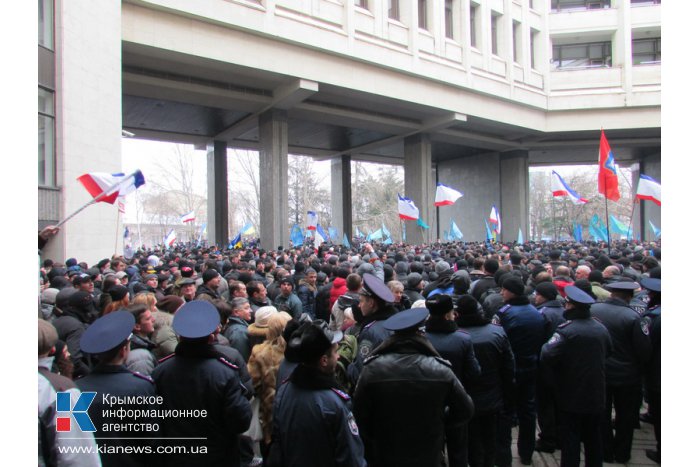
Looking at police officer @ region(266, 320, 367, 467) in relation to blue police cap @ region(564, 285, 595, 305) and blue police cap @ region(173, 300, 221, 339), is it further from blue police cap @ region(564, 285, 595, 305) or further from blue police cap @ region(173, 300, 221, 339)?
blue police cap @ region(564, 285, 595, 305)

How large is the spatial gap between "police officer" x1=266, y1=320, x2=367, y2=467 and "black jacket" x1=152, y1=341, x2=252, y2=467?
0.42m

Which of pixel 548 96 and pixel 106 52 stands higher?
pixel 548 96

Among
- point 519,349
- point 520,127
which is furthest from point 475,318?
point 520,127

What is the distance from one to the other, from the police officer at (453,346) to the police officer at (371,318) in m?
0.46

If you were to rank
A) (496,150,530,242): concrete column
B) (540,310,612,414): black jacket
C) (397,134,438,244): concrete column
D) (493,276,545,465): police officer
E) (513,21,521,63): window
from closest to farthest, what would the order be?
(540,310,612,414): black jacket < (493,276,545,465): police officer < (397,134,438,244): concrete column < (513,21,521,63): window < (496,150,530,242): concrete column

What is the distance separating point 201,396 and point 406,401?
1.31 metres

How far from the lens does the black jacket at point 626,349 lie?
186 inches

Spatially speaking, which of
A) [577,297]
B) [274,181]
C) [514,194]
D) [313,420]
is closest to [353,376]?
[313,420]

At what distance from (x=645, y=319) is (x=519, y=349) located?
4.69ft

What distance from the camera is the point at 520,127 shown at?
28.8 metres

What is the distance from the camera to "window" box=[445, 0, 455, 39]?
86.1 ft

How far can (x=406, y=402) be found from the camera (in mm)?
2975

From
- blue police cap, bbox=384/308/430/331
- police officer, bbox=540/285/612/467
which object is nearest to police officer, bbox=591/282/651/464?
police officer, bbox=540/285/612/467

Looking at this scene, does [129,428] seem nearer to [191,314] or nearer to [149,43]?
[191,314]
